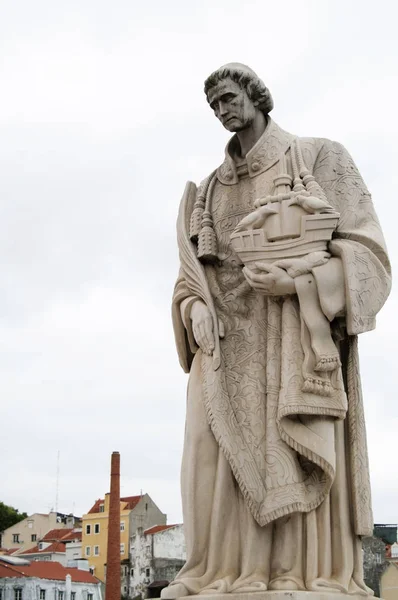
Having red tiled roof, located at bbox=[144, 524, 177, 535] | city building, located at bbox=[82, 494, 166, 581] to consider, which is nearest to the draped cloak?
red tiled roof, located at bbox=[144, 524, 177, 535]

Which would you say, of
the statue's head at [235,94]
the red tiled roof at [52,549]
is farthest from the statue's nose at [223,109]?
the red tiled roof at [52,549]

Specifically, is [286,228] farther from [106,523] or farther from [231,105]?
[106,523]

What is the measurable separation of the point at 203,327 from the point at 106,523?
60673mm

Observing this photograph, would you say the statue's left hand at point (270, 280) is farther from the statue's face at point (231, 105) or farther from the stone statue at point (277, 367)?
the statue's face at point (231, 105)

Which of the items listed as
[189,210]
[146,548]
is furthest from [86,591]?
[189,210]

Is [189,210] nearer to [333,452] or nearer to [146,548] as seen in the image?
[333,452]

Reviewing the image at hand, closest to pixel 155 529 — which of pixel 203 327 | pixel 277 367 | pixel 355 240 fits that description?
pixel 203 327

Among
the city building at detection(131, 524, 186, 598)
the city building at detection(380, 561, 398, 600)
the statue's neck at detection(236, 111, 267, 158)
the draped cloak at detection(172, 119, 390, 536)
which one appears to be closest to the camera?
the draped cloak at detection(172, 119, 390, 536)

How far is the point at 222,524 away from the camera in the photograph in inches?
241

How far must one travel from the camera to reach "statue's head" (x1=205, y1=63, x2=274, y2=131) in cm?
673

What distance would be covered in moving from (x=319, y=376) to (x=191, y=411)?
1.00 m

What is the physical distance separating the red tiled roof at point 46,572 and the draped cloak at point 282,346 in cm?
5286

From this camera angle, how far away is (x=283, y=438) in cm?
605

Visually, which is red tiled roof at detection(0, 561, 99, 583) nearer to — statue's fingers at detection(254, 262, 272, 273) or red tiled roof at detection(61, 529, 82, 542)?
red tiled roof at detection(61, 529, 82, 542)
